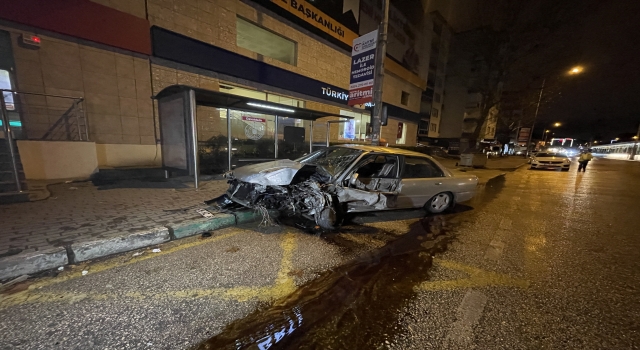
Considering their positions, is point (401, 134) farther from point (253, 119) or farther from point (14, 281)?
point (14, 281)

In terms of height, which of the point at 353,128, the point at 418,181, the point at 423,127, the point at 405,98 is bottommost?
the point at 418,181

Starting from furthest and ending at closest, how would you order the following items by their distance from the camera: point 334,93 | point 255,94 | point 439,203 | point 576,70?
1. point 576,70
2. point 334,93
3. point 255,94
4. point 439,203

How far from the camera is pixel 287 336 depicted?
75.5 inches

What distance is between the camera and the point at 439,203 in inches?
220

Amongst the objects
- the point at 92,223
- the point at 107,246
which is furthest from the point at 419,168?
the point at 92,223

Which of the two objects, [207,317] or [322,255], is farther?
[322,255]

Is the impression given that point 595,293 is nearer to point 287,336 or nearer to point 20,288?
point 287,336

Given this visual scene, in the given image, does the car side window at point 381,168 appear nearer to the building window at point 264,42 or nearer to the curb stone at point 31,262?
the curb stone at point 31,262

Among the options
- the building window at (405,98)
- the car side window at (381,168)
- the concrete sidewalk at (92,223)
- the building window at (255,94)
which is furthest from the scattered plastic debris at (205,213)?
the building window at (405,98)

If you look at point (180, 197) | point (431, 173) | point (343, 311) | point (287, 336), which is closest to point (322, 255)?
point (343, 311)

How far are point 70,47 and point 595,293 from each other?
1149 centimetres

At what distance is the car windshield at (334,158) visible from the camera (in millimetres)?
4562

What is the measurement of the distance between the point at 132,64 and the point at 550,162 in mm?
23815

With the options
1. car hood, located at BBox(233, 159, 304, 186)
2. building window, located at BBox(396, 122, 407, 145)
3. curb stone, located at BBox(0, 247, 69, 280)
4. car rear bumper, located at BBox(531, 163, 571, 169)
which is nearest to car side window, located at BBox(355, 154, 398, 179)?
car hood, located at BBox(233, 159, 304, 186)
